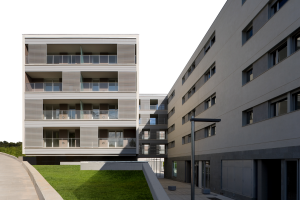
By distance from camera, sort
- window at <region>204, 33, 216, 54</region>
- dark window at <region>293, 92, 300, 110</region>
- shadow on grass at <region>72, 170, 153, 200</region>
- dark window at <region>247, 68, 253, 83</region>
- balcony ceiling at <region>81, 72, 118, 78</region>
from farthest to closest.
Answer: balcony ceiling at <region>81, 72, 118, 78</region>, window at <region>204, 33, 216, 54</region>, dark window at <region>247, 68, 253, 83</region>, dark window at <region>293, 92, 300, 110</region>, shadow on grass at <region>72, 170, 153, 200</region>

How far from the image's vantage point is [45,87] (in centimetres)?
3244

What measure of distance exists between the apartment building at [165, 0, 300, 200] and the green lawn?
7011 mm

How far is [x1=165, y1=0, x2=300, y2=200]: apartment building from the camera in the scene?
1488cm

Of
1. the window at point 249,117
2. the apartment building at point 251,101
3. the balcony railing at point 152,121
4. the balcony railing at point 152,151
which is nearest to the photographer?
the apartment building at point 251,101

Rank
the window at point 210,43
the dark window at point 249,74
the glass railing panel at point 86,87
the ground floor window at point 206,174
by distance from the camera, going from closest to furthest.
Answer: the dark window at point 249,74 < the window at point 210,43 < the ground floor window at point 206,174 < the glass railing panel at point 86,87

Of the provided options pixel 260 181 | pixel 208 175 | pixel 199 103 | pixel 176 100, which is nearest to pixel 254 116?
pixel 260 181

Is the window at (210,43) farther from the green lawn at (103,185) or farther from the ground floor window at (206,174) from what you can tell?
the green lawn at (103,185)

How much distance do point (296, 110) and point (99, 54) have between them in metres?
24.9

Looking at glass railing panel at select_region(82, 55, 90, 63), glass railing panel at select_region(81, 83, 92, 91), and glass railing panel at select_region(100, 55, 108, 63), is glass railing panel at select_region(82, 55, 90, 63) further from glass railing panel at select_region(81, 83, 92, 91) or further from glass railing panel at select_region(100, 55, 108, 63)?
glass railing panel at select_region(81, 83, 92, 91)

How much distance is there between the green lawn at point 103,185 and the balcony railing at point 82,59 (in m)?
14.7

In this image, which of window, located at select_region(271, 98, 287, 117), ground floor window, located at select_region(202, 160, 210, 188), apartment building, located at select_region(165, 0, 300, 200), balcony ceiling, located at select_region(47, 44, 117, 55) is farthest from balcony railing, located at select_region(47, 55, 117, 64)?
window, located at select_region(271, 98, 287, 117)

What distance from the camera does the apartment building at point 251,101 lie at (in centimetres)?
1488

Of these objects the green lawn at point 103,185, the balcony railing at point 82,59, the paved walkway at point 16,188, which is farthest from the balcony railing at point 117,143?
the paved walkway at point 16,188

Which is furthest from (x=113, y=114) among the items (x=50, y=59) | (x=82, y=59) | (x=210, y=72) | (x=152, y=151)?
(x=152, y=151)
